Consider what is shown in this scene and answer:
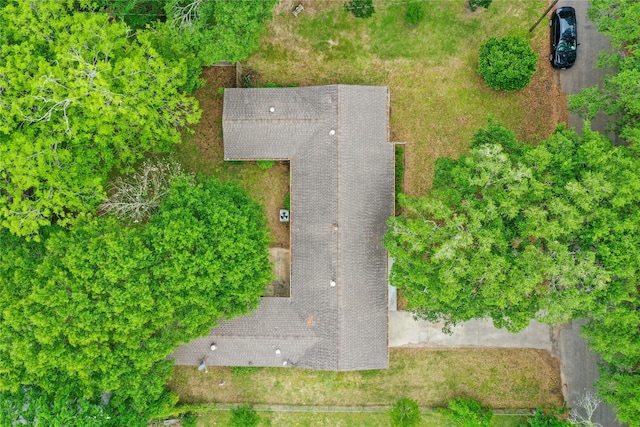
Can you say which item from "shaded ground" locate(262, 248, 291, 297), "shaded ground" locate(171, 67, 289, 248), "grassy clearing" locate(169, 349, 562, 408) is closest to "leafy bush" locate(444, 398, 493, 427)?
"grassy clearing" locate(169, 349, 562, 408)

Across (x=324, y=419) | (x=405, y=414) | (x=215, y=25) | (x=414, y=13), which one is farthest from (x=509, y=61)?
(x=324, y=419)

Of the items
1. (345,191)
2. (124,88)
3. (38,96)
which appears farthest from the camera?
(345,191)

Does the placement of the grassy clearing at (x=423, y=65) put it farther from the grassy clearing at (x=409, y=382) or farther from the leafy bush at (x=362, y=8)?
the grassy clearing at (x=409, y=382)

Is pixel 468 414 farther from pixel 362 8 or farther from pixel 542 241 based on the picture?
pixel 362 8

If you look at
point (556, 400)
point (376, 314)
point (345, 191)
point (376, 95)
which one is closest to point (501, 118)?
point (376, 95)

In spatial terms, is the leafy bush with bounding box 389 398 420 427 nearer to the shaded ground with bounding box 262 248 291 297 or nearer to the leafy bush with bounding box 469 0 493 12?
the shaded ground with bounding box 262 248 291 297

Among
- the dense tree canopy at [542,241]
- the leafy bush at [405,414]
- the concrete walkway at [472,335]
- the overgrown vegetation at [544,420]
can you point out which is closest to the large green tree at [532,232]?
the dense tree canopy at [542,241]

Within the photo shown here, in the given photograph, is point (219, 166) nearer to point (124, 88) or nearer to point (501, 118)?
point (124, 88)
